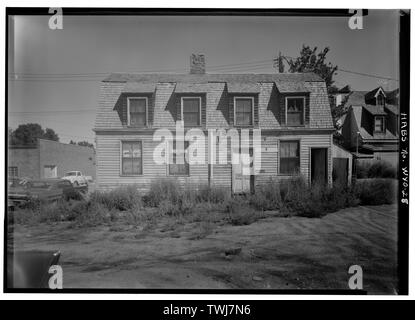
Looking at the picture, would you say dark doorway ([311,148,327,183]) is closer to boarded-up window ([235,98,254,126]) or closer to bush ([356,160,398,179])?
bush ([356,160,398,179])

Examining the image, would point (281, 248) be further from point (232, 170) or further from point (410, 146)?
point (410, 146)

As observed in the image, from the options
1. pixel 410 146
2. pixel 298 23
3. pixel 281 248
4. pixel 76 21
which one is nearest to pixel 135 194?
pixel 281 248

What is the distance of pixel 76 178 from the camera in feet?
9.96

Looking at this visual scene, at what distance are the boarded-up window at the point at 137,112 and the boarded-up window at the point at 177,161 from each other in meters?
0.47

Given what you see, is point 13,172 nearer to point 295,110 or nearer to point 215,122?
point 215,122

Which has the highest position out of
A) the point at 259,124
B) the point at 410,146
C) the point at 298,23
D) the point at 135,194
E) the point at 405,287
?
the point at 298,23

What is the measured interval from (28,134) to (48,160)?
347 millimetres

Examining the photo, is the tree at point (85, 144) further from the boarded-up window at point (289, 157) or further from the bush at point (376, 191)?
the bush at point (376, 191)

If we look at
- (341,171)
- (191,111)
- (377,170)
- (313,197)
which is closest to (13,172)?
(191,111)

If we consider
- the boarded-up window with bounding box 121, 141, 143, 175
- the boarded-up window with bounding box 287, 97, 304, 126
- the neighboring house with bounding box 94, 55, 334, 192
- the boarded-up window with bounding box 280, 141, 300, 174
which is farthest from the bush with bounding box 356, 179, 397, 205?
the boarded-up window with bounding box 121, 141, 143, 175

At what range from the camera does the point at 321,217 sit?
10.1ft

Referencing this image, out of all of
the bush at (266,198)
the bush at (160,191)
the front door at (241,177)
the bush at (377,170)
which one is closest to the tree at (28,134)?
the bush at (160,191)

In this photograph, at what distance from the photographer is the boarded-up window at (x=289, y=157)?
3.10 metres

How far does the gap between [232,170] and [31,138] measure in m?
2.27
